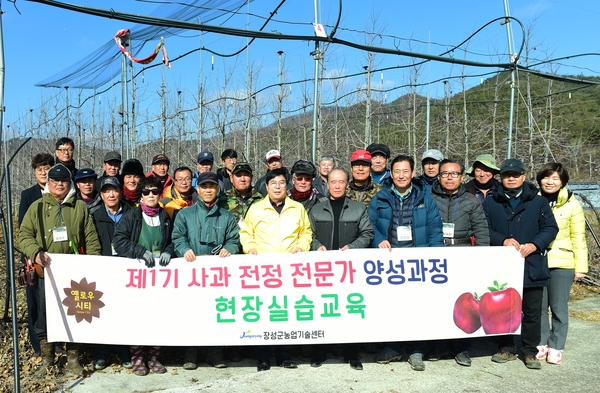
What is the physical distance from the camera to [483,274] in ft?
14.0

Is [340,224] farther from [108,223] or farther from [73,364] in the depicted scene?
[73,364]

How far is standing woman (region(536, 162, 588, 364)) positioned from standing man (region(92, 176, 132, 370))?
13.3ft

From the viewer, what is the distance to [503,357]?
4.43 m

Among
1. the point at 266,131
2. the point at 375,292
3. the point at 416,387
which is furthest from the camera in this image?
the point at 266,131

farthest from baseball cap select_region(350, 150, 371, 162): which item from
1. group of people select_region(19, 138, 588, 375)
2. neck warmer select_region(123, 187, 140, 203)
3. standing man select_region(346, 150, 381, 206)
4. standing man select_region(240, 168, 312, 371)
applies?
neck warmer select_region(123, 187, 140, 203)

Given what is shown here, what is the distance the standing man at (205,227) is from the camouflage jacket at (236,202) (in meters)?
0.34

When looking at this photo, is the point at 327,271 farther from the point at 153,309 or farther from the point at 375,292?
the point at 153,309

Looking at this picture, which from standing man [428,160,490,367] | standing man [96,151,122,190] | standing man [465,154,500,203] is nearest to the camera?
standing man [428,160,490,367]

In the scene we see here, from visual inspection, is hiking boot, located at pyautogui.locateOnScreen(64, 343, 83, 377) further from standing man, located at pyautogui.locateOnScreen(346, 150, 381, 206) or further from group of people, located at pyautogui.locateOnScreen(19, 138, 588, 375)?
standing man, located at pyautogui.locateOnScreen(346, 150, 381, 206)

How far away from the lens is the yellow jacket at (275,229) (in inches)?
162

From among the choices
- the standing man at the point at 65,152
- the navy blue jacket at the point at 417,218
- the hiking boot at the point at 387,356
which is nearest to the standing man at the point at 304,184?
the navy blue jacket at the point at 417,218

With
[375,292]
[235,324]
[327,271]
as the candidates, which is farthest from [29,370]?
[375,292]

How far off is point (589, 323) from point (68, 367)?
19.4ft

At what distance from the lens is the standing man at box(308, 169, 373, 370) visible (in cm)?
420
